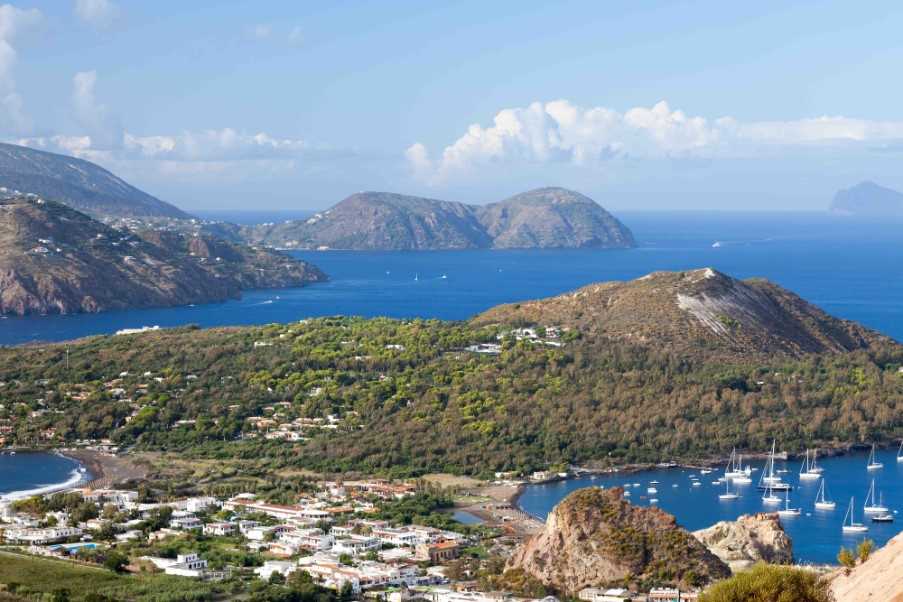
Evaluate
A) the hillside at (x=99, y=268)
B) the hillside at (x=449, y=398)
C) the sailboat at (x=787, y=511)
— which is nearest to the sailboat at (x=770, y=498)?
the sailboat at (x=787, y=511)

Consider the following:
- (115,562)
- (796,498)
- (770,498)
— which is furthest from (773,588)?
(796,498)

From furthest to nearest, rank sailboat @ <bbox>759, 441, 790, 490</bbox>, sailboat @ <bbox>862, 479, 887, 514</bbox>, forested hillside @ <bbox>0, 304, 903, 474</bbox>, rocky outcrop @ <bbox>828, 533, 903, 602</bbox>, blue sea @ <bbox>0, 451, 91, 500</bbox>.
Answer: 1. forested hillside @ <bbox>0, 304, 903, 474</bbox>
2. sailboat @ <bbox>759, 441, 790, 490</bbox>
3. blue sea @ <bbox>0, 451, 91, 500</bbox>
4. sailboat @ <bbox>862, 479, 887, 514</bbox>
5. rocky outcrop @ <bbox>828, 533, 903, 602</bbox>

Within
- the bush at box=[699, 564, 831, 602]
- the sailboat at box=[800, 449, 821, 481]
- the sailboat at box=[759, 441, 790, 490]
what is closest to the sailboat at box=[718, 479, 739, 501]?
the sailboat at box=[759, 441, 790, 490]

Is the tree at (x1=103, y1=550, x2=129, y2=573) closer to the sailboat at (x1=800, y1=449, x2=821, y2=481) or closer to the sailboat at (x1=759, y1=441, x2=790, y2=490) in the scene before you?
the sailboat at (x1=759, y1=441, x2=790, y2=490)

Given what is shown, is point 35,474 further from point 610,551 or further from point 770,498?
point 770,498

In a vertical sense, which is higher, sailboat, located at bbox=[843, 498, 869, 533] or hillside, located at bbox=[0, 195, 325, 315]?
hillside, located at bbox=[0, 195, 325, 315]

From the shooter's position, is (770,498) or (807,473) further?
(807,473)
